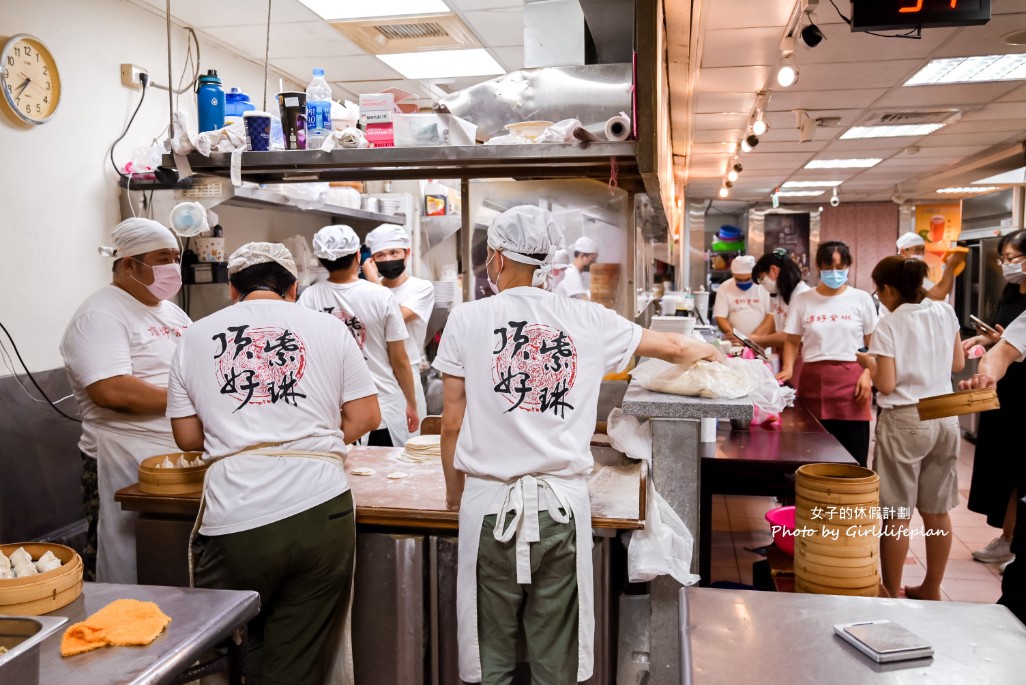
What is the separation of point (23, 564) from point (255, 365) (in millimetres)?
746

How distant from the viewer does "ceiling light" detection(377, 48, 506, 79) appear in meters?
5.54

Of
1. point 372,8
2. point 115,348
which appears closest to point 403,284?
point 372,8

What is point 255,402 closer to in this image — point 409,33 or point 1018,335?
point 1018,335

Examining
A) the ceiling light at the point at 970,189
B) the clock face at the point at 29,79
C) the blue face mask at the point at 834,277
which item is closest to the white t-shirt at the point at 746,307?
the blue face mask at the point at 834,277

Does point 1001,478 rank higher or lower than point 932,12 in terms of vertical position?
lower

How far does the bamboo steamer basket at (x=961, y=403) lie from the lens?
2.76 meters

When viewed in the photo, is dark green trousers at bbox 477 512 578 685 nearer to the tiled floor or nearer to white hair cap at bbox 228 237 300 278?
white hair cap at bbox 228 237 300 278

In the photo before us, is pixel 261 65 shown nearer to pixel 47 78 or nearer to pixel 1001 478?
pixel 47 78

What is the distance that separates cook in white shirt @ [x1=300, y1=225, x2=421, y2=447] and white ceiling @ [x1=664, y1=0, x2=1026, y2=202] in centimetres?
207

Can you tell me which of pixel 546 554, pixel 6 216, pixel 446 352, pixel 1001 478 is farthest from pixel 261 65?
pixel 1001 478

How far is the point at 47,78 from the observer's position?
364 cm

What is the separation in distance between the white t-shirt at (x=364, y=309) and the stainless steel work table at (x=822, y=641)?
2517 mm

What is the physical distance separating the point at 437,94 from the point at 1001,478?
16.5 feet

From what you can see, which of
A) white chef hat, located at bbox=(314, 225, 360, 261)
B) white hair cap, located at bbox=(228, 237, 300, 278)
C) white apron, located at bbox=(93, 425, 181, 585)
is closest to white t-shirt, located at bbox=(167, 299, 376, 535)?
white hair cap, located at bbox=(228, 237, 300, 278)
